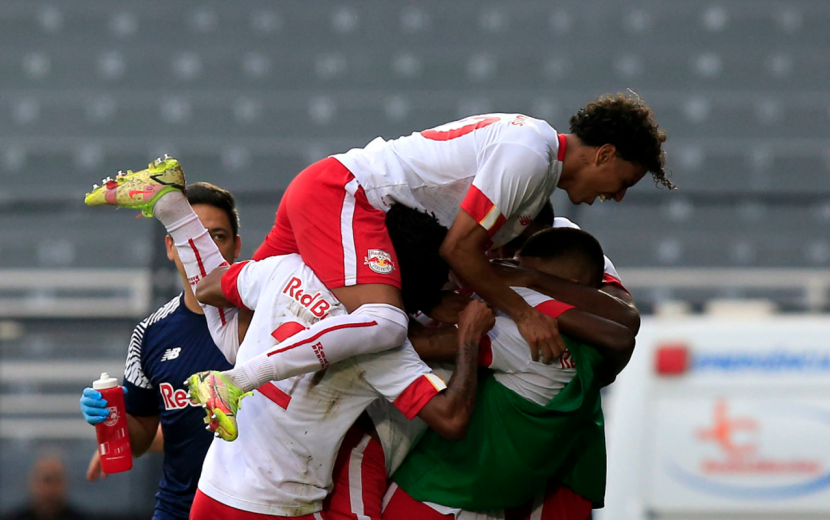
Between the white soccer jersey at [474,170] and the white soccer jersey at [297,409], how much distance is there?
458 mm

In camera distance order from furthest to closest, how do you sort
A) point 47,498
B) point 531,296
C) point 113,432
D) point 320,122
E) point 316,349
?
point 320,122, point 47,498, point 113,432, point 531,296, point 316,349

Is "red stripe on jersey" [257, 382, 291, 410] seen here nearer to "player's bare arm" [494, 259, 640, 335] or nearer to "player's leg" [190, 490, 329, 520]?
"player's leg" [190, 490, 329, 520]

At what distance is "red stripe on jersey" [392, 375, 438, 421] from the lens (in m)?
2.87

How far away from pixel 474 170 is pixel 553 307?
1.68ft

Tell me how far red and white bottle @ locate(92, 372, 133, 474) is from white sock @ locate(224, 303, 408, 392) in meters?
0.71

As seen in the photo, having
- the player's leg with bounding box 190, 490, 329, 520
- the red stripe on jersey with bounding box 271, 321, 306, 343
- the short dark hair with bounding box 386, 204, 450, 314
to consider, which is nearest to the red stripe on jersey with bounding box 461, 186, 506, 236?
the short dark hair with bounding box 386, 204, 450, 314

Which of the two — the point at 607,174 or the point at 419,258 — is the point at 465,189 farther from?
the point at 607,174

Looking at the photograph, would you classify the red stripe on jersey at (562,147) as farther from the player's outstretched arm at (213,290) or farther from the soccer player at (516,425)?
the player's outstretched arm at (213,290)

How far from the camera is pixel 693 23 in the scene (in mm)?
11727

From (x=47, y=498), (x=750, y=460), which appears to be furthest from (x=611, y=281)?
(x=47, y=498)

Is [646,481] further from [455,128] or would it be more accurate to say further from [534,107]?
[534,107]

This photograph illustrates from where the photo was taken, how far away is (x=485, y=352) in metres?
3.08

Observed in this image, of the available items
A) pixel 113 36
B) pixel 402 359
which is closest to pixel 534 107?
pixel 113 36

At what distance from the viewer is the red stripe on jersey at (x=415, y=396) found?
287 centimetres
